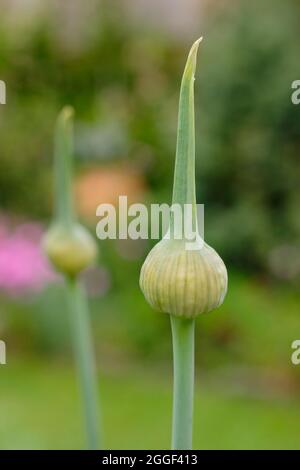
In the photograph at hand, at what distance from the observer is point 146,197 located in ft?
7.91

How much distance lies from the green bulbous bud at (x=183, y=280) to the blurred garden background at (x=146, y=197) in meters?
0.88

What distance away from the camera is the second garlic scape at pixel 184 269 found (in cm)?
22

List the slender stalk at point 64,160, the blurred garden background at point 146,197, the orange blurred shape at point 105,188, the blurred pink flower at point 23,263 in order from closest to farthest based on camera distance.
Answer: the slender stalk at point 64,160 < the blurred garden background at point 146,197 < the blurred pink flower at point 23,263 < the orange blurred shape at point 105,188

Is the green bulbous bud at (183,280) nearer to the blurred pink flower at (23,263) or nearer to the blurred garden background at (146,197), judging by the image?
the blurred garden background at (146,197)

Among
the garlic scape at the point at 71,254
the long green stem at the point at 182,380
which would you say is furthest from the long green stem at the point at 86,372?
the long green stem at the point at 182,380

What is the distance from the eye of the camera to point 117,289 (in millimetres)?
2074

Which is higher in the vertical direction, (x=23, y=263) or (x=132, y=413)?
(x=23, y=263)

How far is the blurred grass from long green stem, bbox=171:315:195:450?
3.58 ft

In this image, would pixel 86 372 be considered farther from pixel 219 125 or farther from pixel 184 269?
pixel 219 125

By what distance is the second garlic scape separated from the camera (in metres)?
0.22

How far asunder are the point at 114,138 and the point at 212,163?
439mm

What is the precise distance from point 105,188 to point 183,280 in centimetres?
225

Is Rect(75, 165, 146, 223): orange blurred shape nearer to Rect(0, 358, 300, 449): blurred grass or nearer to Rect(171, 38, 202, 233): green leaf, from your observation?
Rect(0, 358, 300, 449): blurred grass

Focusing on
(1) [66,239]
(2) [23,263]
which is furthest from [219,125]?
(1) [66,239]
